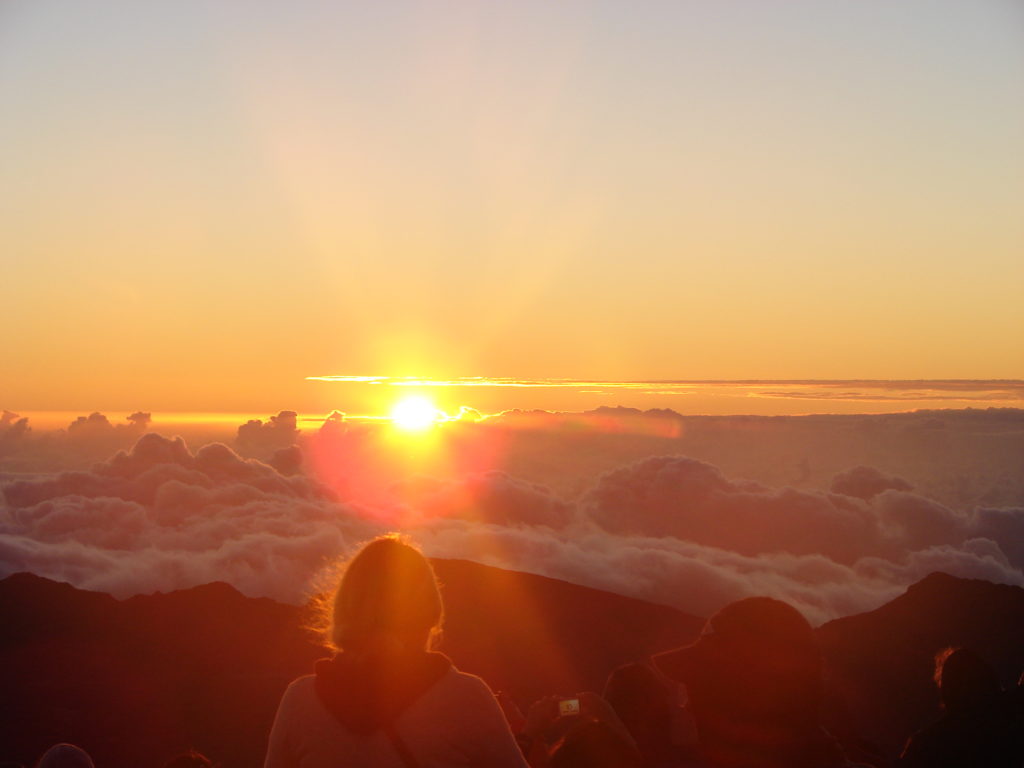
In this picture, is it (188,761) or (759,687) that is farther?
(188,761)

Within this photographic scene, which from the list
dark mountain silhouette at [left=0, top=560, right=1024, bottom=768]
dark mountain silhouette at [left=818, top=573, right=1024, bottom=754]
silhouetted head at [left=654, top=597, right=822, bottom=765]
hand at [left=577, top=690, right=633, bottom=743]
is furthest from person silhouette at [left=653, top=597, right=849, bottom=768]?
dark mountain silhouette at [left=818, top=573, right=1024, bottom=754]

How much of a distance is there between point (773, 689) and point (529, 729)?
0.86 m

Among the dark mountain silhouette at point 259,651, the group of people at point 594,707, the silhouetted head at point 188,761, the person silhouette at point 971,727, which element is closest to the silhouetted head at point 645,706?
the group of people at point 594,707

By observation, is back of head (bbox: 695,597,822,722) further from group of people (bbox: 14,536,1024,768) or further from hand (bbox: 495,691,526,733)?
hand (bbox: 495,691,526,733)

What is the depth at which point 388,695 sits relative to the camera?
2578 mm

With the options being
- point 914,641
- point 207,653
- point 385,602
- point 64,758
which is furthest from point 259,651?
point 385,602

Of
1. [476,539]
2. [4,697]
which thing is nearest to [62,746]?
[4,697]

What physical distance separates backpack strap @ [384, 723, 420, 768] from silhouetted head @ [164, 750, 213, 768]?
2603mm

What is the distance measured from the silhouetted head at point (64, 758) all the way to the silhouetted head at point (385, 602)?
5.86ft

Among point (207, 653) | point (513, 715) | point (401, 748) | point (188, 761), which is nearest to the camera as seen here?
point (401, 748)

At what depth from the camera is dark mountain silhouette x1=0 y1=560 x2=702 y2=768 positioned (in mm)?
100750

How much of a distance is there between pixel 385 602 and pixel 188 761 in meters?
2.68

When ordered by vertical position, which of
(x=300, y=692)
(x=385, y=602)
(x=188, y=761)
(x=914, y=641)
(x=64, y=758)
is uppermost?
(x=385, y=602)

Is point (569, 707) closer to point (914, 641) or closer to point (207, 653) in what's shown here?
point (207, 653)
